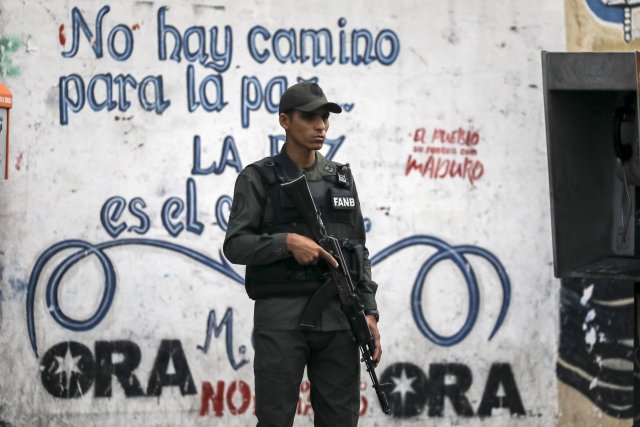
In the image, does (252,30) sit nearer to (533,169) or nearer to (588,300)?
(533,169)

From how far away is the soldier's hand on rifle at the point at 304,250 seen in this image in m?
4.40

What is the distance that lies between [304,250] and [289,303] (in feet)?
0.92

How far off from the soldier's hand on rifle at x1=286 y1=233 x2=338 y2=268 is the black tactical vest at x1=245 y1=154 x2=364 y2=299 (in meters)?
0.15

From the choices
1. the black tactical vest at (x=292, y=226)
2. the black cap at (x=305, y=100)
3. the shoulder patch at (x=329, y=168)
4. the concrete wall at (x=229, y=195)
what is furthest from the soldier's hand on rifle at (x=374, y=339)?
the concrete wall at (x=229, y=195)

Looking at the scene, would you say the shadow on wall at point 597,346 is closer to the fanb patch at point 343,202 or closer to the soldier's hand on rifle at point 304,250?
the fanb patch at point 343,202

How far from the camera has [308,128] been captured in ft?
15.2

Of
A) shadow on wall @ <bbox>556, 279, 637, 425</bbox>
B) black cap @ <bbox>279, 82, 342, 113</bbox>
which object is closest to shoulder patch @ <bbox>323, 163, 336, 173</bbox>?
black cap @ <bbox>279, 82, 342, 113</bbox>

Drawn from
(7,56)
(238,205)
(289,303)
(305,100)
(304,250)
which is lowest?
(289,303)

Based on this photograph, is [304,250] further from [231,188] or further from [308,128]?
[231,188]

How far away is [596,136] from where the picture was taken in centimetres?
518

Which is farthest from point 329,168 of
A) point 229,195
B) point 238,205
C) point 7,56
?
point 7,56

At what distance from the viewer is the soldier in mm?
4547

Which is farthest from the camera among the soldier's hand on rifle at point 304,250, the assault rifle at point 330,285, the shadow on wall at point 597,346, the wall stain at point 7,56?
the shadow on wall at point 597,346

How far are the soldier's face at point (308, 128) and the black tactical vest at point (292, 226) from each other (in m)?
0.10
